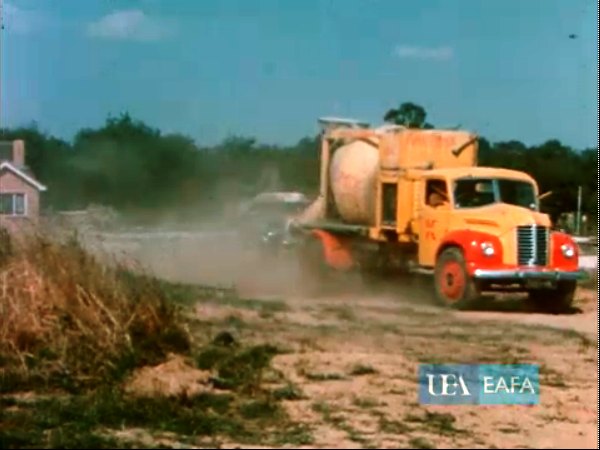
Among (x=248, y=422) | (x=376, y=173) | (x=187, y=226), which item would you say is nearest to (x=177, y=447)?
(x=248, y=422)

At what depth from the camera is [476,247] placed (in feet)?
60.3

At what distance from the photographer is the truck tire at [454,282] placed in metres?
18.4

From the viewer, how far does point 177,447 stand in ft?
30.8

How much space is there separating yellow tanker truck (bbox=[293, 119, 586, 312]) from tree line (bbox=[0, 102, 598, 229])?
1.72 ft

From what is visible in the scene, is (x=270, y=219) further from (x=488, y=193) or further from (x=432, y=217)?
(x=488, y=193)

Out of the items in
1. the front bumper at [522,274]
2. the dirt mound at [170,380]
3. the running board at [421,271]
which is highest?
the front bumper at [522,274]

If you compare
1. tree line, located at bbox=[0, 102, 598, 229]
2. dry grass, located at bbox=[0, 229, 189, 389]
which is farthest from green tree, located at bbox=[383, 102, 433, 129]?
dry grass, located at bbox=[0, 229, 189, 389]

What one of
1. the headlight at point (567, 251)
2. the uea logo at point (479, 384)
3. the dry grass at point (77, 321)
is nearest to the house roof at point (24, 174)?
the dry grass at point (77, 321)

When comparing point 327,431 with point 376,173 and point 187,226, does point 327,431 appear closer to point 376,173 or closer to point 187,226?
point 376,173

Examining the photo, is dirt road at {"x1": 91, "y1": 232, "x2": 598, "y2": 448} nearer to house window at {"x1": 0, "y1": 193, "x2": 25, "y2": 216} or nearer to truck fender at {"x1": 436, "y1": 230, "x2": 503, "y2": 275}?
truck fender at {"x1": 436, "y1": 230, "x2": 503, "y2": 275}

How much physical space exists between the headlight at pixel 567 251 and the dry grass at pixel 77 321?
25.0ft

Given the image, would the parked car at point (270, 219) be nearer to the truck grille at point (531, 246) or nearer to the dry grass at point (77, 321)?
the truck grille at point (531, 246)

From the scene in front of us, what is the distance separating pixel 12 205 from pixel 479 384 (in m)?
9.05

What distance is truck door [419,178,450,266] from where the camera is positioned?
19344mm
